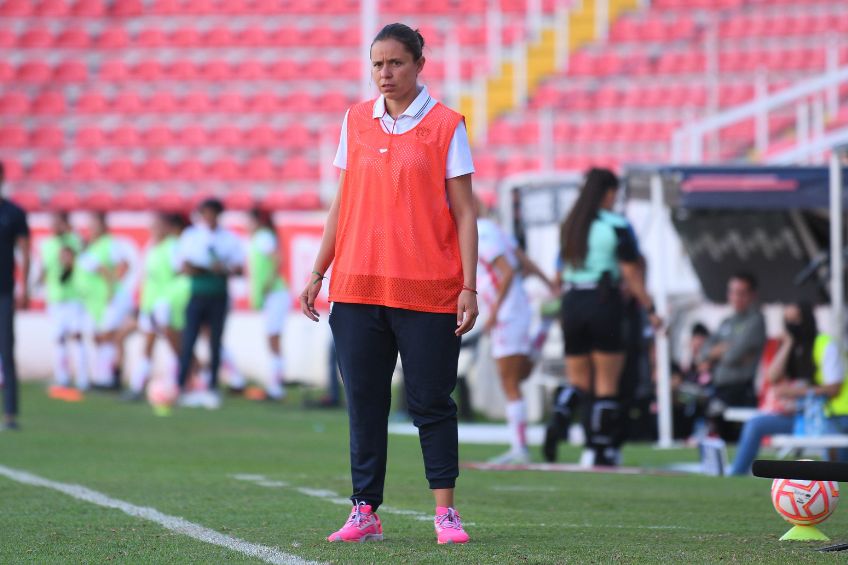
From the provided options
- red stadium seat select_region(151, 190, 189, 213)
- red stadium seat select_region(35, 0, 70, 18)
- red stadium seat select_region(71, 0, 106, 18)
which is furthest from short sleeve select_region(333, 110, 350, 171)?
red stadium seat select_region(35, 0, 70, 18)

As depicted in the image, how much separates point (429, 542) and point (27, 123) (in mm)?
23361

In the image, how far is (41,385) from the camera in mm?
19938

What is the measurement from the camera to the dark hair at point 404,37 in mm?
5746

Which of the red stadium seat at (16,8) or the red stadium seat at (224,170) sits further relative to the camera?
the red stadium seat at (16,8)

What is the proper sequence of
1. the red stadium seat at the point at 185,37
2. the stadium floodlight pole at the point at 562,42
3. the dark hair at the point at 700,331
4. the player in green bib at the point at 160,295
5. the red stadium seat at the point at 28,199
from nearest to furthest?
1. the dark hair at the point at 700,331
2. the player in green bib at the point at 160,295
3. the red stadium seat at the point at 28,199
4. the stadium floodlight pole at the point at 562,42
5. the red stadium seat at the point at 185,37

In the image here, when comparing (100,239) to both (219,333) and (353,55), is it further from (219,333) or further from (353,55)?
(353,55)

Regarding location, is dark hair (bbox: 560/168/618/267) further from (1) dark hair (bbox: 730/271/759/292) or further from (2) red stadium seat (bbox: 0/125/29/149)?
(2) red stadium seat (bbox: 0/125/29/149)

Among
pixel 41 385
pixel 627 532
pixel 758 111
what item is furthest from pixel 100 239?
pixel 627 532

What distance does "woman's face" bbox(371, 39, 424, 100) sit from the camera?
5.74 metres

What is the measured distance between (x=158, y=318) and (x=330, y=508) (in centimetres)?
1128

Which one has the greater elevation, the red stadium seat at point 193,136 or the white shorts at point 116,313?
the red stadium seat at point 193,136

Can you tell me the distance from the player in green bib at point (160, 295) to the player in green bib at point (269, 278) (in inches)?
33.6

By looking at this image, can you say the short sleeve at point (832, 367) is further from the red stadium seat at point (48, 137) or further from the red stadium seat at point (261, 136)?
the red stadium seat at point (48, 137)

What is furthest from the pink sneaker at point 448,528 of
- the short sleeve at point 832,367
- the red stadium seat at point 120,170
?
the red stadium seat at point 120,170
